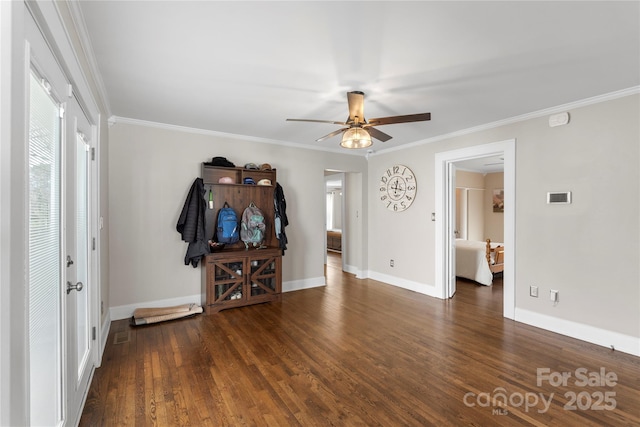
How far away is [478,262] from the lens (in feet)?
17.1

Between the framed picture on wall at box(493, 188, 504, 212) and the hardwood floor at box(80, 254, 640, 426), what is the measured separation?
518 cm

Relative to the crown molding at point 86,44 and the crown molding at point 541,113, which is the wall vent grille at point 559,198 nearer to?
the crown molding at point 541,113

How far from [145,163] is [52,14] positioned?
261 cm

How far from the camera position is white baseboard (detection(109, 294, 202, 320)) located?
11.4 ft

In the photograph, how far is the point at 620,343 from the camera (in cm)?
278

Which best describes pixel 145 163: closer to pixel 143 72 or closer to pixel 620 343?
pixel 143 72

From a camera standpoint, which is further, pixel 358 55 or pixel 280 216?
pixel 280 216

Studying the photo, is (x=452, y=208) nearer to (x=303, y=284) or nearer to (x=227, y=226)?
(x=303, y=284)

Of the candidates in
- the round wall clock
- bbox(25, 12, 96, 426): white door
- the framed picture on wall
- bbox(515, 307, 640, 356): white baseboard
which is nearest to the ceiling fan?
bbox(25, 12, 96, 426): white door

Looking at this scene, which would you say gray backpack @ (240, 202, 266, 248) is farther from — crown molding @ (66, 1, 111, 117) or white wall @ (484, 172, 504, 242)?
white wall @ (484, 172, 504, 242)

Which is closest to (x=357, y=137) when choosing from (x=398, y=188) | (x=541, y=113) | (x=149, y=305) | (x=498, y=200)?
(x=541, y=113)

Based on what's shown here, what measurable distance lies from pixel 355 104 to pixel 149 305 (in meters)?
3.34

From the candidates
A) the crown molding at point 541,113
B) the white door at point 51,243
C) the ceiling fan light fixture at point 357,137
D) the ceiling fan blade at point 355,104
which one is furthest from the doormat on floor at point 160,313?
the crown molding at point 541,113

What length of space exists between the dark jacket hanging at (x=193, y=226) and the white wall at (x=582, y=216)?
368 centimetres
